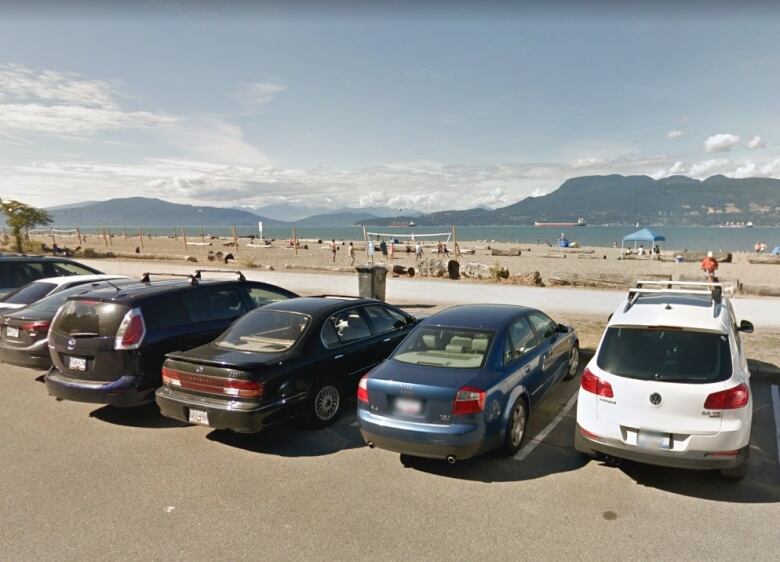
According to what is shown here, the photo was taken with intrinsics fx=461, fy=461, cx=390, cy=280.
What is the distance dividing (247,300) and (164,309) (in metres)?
1.42

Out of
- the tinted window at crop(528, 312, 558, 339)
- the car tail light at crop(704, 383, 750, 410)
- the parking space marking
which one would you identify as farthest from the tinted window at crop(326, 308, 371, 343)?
the car tail light at crop(704, 383, 750, 410)

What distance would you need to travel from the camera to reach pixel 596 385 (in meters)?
4.36

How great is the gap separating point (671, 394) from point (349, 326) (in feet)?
12.3

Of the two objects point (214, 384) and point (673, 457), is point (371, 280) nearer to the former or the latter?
point (214, 384)

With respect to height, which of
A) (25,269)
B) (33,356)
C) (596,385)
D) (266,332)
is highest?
(25,269)

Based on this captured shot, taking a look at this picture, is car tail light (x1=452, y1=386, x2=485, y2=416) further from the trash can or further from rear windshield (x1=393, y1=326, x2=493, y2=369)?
the trash can

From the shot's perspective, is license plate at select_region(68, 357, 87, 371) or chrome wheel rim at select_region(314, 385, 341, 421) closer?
chrome wheel rim at select_region(314, 385, 341, 421)

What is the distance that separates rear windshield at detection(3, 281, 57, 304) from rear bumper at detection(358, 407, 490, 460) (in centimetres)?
745

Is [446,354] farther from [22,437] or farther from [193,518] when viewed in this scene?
[22,437]

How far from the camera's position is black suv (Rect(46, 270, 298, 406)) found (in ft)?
18.1

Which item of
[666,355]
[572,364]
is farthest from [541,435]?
[572,364]

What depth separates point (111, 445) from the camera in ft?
17.1

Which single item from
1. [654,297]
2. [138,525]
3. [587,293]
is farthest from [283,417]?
[587,293]

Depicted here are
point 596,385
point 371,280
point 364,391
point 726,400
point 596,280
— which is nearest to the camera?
point 726,400
